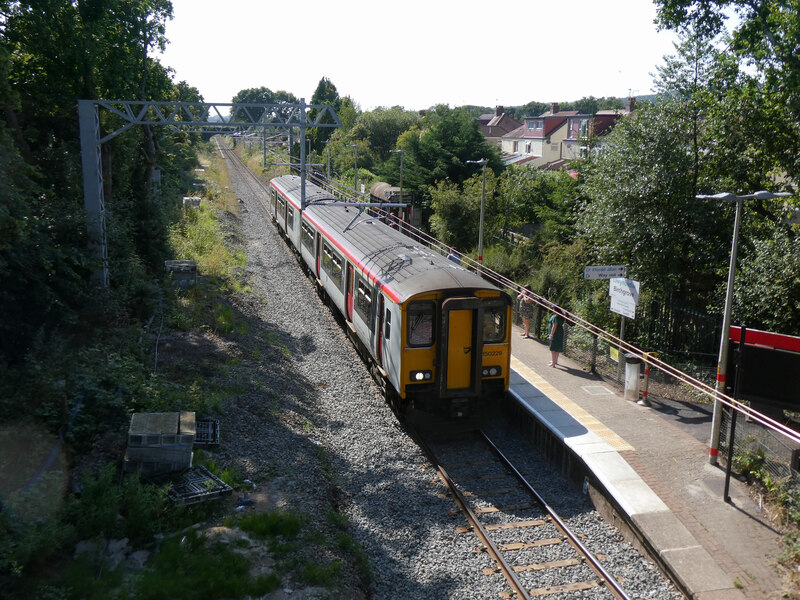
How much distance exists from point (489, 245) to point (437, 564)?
2068 cm

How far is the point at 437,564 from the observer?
8.08m

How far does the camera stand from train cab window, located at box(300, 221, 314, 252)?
68.7ft

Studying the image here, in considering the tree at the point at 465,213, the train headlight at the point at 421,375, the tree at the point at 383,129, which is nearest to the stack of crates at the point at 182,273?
the train headlight at the point at 421,375

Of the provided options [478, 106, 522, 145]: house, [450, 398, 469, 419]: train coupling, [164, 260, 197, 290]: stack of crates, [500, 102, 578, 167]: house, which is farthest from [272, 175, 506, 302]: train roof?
[478, 106, 522, 145]: house

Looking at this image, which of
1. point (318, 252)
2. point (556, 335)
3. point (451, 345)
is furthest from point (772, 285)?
point (318, 252)

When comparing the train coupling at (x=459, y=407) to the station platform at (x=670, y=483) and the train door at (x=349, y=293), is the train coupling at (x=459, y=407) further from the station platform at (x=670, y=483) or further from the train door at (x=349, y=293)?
the train door at (x=349, y=293)

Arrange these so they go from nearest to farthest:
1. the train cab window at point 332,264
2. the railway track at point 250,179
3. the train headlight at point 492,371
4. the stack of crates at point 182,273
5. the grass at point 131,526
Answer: the grass at point 131,526
the train headlight at point 492,371
the train cab window at point 332,264
the stack of crates at point 182,273
the railway track at point 250,179

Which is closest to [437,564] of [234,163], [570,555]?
[570,555]

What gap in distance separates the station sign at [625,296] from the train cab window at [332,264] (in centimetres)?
654

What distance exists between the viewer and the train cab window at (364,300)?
1304 centimetres

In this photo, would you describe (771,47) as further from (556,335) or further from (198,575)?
(198,575)

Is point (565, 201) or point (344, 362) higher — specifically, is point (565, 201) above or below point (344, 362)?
above

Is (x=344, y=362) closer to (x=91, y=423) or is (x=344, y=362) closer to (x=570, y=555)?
(x=91, y=423)

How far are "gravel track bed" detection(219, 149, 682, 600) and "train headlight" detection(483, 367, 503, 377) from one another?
140cm
